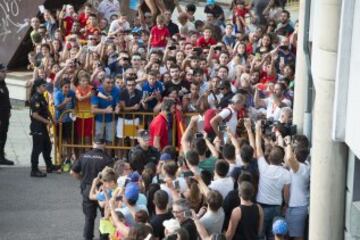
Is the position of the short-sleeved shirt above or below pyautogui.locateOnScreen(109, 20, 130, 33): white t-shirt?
below

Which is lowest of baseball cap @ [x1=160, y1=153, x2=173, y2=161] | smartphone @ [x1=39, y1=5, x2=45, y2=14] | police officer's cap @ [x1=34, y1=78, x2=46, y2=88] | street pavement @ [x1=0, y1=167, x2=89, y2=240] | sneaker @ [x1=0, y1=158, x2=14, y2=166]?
street pavement @ [x1=0, y1=167, x2=89, y2=240]

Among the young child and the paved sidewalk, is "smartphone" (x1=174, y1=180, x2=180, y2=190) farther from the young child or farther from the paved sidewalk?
the paved sidewalk

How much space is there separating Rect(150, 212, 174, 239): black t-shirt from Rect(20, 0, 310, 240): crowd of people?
14 millimetres

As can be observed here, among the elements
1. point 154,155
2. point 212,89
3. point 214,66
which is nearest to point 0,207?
point 154,155

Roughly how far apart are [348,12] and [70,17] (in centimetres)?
1474

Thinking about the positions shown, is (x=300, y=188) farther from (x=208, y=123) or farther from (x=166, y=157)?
(x=208, y=123)

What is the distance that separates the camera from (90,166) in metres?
15.7

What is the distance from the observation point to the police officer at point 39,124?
1920 centimetres

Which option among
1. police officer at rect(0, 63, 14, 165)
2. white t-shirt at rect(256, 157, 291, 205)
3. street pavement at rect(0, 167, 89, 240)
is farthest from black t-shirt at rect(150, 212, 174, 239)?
A: police officer at rect(0, 63, 14, 165)

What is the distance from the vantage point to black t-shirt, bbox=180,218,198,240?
12349 millimetres

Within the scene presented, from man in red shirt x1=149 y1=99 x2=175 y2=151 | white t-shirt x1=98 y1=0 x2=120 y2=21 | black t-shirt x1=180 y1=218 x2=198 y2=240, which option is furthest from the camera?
white t-shirt x1=98 y1=0 x2=120 y2=21

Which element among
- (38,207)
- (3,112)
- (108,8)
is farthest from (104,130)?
(108,8)

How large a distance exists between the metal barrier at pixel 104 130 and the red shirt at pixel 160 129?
132cm

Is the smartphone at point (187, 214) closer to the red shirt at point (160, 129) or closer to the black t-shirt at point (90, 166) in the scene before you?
the black t-shirt at point (90, 166)
